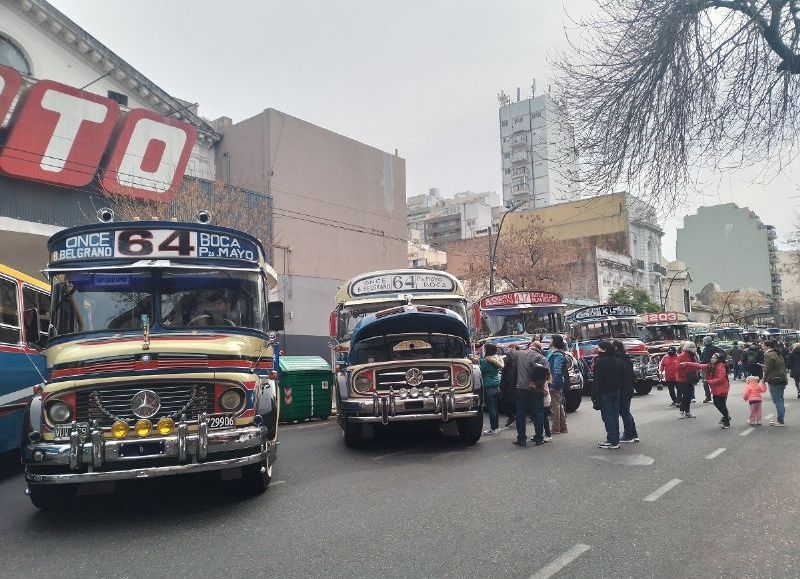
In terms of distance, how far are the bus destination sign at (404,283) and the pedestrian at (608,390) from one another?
3.49m

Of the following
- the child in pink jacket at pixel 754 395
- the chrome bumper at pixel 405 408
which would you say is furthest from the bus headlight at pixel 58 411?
the child in pink jacket at pixel 754 395

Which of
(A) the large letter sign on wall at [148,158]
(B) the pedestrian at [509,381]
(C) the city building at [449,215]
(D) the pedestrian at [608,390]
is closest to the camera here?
(D) the pedestrian at [608,390]

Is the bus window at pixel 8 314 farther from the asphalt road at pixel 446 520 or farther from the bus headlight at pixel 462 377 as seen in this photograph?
the bus headlight at pixel 462 377

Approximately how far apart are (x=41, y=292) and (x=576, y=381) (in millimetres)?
11631

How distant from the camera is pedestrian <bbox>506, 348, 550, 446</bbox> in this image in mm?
10219

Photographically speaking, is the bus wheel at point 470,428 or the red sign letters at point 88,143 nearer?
the bus wheel at point 470,428

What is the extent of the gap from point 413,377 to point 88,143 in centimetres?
1696

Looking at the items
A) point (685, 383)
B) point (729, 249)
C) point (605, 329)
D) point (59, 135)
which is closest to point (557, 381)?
point (685, 383)

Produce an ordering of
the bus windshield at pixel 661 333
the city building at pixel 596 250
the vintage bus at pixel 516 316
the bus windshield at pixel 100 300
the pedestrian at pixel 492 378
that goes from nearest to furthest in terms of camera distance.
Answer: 1. the bus windshield at pixel 100 300
2. the pedestrian at pixel 492 378
3. the vintage bus at pixel 516 316
4. the bus windshield at pixel 661 333
5. the city building at pixel 596 250

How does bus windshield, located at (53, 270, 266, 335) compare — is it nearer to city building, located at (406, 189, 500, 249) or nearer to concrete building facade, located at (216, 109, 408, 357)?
concrete building facade, located at (216, 109, 408, 357)

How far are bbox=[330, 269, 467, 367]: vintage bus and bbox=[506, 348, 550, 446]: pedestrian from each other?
2.11 meters

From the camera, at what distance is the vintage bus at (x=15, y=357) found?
851cm

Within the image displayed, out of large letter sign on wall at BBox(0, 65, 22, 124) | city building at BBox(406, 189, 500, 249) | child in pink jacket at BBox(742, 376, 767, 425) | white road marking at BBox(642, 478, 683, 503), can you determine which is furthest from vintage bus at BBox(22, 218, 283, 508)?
city building at BBox(406, 189, 500, 249)

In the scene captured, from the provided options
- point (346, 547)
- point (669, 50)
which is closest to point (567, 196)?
point (669, 50)
